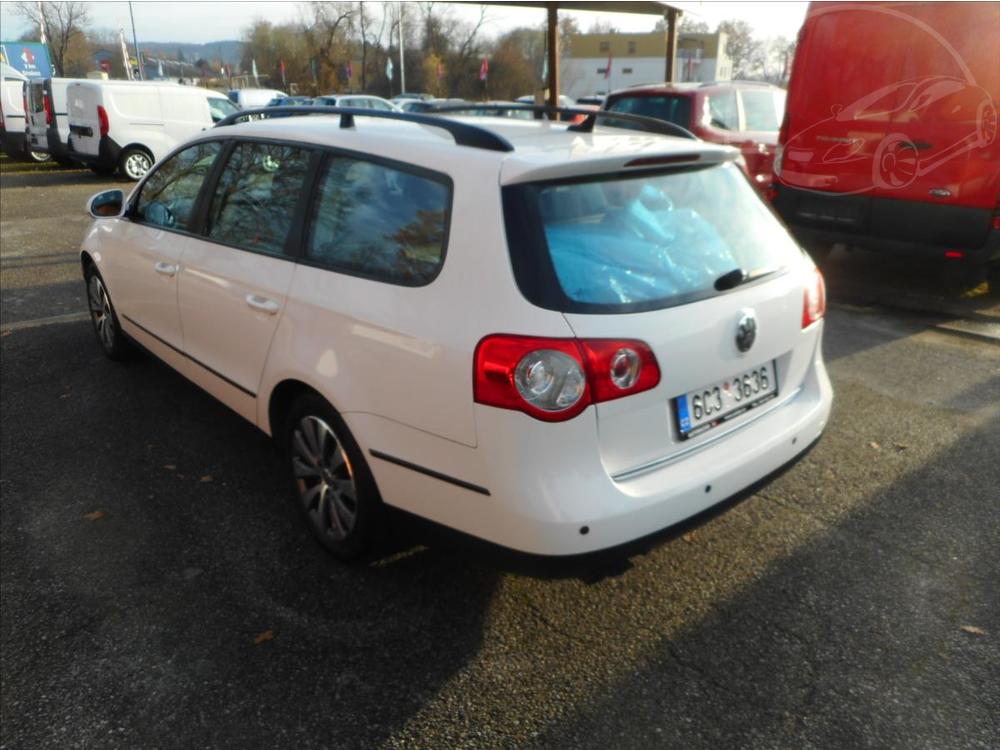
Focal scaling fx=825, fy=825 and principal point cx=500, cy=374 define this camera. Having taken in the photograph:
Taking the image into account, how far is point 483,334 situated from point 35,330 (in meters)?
5.29

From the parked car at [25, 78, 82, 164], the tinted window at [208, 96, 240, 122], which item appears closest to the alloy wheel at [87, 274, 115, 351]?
the tinted window at [208, 96, 240, 122]

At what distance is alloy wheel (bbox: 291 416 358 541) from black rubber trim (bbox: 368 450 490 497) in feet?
0.85

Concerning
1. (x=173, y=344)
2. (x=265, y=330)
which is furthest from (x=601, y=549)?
(x=173, y=344)

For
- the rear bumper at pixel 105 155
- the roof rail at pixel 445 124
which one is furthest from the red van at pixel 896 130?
the rear bumper at pixel 105 155

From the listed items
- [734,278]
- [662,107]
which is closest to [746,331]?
[734,278]

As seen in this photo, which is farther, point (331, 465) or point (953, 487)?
point (953, 487)

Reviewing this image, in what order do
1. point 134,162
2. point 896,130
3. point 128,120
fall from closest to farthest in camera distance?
point 896,130 → point 128,120 → point 134,162

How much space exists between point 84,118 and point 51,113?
5.68ft

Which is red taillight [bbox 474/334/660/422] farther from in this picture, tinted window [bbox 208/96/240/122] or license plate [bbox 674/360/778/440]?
tinted window [bbox 208/96/240/122]

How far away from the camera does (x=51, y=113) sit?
1731 cm

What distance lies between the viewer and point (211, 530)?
3484 millimetres

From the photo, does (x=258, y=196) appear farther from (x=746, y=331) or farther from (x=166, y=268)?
(x=746, y=331)

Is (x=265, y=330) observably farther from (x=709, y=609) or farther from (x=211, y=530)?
(x=709, y=609)

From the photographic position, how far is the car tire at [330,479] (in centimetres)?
291
